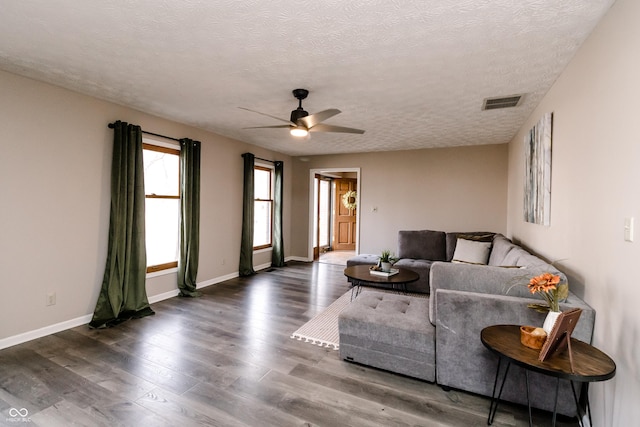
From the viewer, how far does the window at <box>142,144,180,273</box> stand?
4.02 metres

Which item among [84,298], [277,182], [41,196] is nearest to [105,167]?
[41,196]

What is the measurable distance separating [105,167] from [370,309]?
Answer: 10.9ft

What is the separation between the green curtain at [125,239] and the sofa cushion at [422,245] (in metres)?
4.06

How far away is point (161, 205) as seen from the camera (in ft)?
13.8

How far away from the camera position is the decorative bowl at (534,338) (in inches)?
61.6

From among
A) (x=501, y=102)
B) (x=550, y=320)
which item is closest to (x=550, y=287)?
(x=550, y=320)

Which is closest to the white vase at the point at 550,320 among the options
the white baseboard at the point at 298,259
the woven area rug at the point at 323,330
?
the woven area rug at the point at 323,330

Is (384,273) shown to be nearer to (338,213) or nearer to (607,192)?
(607,192)

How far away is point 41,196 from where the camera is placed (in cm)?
294

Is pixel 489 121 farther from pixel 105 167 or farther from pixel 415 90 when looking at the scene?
pixel 105 167

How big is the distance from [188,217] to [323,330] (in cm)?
253

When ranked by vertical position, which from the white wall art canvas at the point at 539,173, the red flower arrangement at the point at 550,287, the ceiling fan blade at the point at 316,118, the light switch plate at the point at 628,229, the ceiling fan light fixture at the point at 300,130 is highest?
the ceiling fan blade at the point at 316,118

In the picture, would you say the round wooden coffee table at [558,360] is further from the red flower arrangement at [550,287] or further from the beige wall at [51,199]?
the beige wall at [51,199]

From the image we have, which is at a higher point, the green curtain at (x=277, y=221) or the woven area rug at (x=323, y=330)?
the green curtain at (x=277, y=221)
